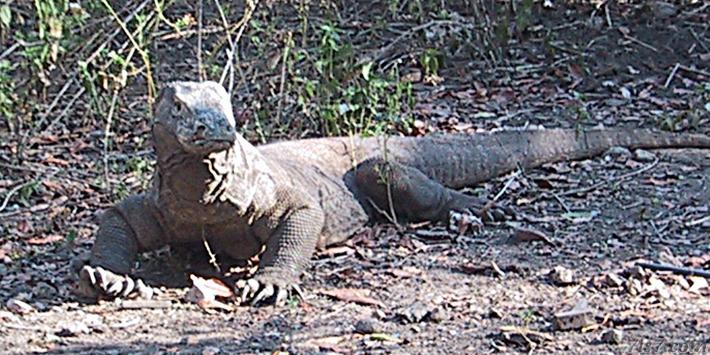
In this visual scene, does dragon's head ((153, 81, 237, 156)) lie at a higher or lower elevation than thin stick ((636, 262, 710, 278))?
higher

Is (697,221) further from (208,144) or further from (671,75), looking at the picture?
(671,75)

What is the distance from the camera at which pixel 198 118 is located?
Answer: 4309 mm

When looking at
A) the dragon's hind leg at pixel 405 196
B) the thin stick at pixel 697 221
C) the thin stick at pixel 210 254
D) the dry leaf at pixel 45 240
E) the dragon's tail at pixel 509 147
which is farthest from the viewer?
the dragon's tail at pixel 509 147

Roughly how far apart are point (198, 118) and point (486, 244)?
145cm

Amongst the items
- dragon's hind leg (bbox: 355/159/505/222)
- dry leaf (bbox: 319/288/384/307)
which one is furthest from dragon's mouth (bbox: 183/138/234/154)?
dragon's hind leg (bbox: 355/159/505/222)

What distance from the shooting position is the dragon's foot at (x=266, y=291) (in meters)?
4.43

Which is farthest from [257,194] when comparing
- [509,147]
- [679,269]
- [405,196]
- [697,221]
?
[509,147]

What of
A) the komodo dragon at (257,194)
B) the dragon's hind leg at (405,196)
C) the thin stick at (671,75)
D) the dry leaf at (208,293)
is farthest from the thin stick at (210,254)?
the thin stick at (671,75)

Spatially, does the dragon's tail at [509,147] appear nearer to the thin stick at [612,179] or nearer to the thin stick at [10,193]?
the thin stick at [612,179]

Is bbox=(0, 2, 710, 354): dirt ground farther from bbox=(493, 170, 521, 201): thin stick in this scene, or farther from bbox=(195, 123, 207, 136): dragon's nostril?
bbox=(195, 123, 207, 136): dragon's nostril

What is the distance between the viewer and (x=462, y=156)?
6.27 metres

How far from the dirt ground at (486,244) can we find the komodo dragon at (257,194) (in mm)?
126

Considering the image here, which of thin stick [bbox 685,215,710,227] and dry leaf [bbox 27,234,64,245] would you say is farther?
dry leaf [bbox 27,234,64,245]

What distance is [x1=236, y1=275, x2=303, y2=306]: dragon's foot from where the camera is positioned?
4.43 metres
